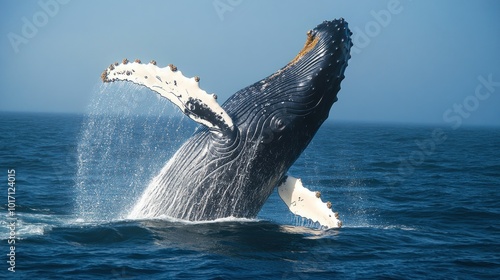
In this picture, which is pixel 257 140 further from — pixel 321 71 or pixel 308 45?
pixel 308 45

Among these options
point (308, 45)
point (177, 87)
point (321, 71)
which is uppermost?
point (308, 45)

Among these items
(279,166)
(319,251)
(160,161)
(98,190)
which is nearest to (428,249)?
(319,251)

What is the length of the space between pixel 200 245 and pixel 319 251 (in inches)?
72.3

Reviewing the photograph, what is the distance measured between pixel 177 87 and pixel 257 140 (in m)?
1.54

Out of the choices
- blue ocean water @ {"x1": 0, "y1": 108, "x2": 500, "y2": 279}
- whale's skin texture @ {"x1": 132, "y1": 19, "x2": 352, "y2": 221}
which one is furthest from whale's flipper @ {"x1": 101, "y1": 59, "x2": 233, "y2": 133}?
blue ocean water @ {"x1": 0, "y1": 108, "x2": 500, "y2": 279}

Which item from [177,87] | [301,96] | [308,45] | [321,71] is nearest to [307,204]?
[301,96]

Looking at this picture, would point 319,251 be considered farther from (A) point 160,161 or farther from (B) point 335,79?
(A) point 160,161

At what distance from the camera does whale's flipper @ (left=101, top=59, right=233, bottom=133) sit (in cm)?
998

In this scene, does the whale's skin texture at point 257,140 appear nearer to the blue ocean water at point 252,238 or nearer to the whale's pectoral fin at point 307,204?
the blue ocean water at point 252,238

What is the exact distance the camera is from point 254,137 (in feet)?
34.5

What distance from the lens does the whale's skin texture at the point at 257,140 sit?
10547 mm

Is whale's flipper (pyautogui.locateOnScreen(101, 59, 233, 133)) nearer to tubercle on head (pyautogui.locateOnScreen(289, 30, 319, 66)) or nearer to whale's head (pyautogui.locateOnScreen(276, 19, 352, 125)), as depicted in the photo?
whale's head (pyautogui.locateOnScreen(276, 19, 352, 125))

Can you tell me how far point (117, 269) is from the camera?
28.6 feet

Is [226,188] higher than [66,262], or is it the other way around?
[226,188]
